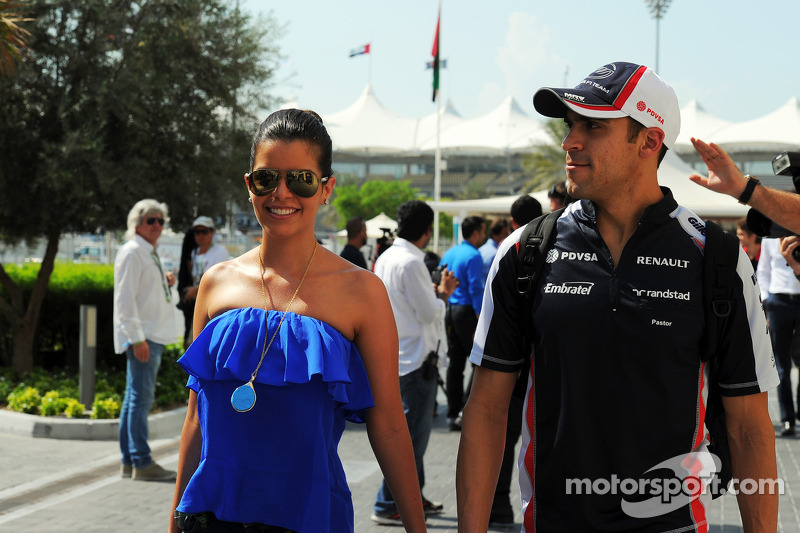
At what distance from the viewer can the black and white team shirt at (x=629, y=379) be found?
245cm

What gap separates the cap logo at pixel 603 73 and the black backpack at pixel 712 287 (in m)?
0.40

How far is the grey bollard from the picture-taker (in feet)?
30.9

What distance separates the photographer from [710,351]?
2.52 m

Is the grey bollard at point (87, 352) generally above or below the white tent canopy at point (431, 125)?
below

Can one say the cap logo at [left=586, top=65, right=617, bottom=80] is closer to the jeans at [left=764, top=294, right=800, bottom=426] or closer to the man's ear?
the man's ear

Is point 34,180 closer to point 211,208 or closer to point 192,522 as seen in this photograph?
point 211,208

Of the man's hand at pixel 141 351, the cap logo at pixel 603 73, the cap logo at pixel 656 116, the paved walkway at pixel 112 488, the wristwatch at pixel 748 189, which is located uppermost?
the cap logo at pixel 603 73

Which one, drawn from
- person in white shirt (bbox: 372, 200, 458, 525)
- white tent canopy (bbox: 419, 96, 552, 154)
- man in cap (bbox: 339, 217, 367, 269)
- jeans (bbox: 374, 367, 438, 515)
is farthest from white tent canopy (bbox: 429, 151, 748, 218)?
white tent canopy (bbox: 419, 96, 552, 154)

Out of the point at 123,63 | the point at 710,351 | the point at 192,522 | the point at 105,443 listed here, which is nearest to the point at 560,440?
the point at 710,351

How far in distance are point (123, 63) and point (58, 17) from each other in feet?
2.98

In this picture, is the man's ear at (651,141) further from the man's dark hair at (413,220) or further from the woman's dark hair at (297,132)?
the man's dark hair at (413,220)

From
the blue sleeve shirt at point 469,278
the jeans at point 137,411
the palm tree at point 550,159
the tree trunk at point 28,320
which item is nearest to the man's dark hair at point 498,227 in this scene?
the blue sleeve shirt at point 469,278

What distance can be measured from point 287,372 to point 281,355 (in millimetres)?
73

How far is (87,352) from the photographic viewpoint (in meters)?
9.45
